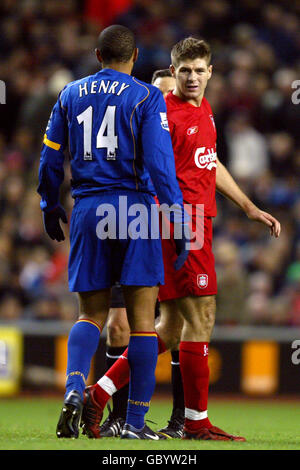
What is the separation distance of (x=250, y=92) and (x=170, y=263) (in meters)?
6.62

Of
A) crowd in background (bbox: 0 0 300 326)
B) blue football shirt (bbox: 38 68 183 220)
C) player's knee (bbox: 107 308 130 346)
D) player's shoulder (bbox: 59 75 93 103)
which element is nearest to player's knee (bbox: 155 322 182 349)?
player's knee (bbox: 107 308 130 346)

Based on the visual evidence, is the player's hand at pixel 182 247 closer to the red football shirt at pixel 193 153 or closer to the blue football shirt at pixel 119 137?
the blue football shirt at pixel 119 137

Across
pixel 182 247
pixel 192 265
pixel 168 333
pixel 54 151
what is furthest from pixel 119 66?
pixel 168 333

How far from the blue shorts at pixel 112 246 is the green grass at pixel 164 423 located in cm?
75

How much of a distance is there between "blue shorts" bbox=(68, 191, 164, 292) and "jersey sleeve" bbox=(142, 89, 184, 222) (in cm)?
18

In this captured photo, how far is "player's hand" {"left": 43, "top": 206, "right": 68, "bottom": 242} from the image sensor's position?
4930mm

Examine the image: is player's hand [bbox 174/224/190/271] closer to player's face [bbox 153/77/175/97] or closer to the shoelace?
the shoelace

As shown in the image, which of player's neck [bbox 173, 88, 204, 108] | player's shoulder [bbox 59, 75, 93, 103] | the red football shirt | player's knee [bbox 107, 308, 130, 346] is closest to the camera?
player's shoulder [bbox 59, 75, 93, 103]

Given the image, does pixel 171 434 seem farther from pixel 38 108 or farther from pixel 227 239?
pixel 38 108

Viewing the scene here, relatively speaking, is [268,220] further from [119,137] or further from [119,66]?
[119,66]

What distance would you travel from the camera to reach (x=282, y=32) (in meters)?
12.1

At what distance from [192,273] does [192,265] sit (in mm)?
48

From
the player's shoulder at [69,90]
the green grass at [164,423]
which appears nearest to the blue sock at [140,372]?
the green grass at [164,423]

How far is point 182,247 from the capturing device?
4.67m
